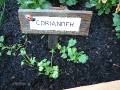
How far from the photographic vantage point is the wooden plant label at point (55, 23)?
4.13ft

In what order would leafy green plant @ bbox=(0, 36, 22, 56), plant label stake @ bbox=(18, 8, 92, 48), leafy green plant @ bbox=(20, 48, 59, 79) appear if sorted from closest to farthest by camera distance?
plant label stake @ bbox=(18, 8, 92, 48) < leafy green plant @ bbox=(20, 48, 59, 79) < leafy green plant @ bbox=(0, 36, 22, 56)

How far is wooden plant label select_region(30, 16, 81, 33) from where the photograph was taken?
126 cm

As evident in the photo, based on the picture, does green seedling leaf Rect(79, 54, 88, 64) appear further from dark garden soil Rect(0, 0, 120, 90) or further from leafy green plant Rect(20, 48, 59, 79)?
leafy green plant Rect(20, 48, 59, 79)

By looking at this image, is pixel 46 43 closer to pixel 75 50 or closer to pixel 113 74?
pixel 75 50

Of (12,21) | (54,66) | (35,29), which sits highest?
(35,29)

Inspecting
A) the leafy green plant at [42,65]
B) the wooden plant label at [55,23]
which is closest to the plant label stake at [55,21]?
the wooden plant label at [55,23]

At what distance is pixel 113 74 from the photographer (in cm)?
158

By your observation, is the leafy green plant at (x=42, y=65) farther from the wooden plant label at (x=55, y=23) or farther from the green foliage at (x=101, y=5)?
the green foliage at (x=101, y=5)

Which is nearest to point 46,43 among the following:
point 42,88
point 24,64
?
point 24,64

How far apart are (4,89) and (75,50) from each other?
19.2 inches

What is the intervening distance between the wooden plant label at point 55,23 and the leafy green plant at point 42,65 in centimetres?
29

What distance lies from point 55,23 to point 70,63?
401 millimetres

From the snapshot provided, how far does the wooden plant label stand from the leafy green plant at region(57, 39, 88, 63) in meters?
0.30

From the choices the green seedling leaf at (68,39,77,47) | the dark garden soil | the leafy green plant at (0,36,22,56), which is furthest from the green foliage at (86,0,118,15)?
the leafy green plant at (0,36,22,56)
